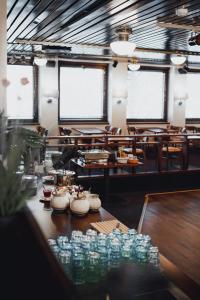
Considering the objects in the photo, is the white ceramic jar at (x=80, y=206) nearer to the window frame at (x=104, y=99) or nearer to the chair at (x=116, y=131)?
the chair at (x=116, y=131)

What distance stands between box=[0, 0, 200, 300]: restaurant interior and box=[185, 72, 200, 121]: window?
3cm

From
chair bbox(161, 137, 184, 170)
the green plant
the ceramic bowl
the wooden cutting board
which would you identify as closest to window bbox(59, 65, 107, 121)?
chair bbox(161, 137, 184, 170)

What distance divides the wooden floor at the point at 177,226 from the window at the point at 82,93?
496 cm

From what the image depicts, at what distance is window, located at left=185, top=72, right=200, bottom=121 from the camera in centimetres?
1245

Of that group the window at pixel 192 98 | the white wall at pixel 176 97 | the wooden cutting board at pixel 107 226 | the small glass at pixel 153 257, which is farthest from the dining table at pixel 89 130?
the small glass at pixel 153 257

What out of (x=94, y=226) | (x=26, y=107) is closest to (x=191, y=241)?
(x=94, y=226)

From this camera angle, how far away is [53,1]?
452 cm

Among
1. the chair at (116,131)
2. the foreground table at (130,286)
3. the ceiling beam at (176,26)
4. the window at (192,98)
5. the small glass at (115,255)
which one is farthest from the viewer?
the window at (192,98)

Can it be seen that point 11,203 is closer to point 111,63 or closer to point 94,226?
point 94,226

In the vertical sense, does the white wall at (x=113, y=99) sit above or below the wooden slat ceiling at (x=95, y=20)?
below

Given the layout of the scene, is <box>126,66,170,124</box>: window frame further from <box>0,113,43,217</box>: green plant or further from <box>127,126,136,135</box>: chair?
<box>0,113,43,217</box>: green plant

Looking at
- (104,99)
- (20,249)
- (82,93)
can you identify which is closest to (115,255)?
(20,249)

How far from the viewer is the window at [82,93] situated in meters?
10.9

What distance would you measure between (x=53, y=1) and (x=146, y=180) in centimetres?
394
